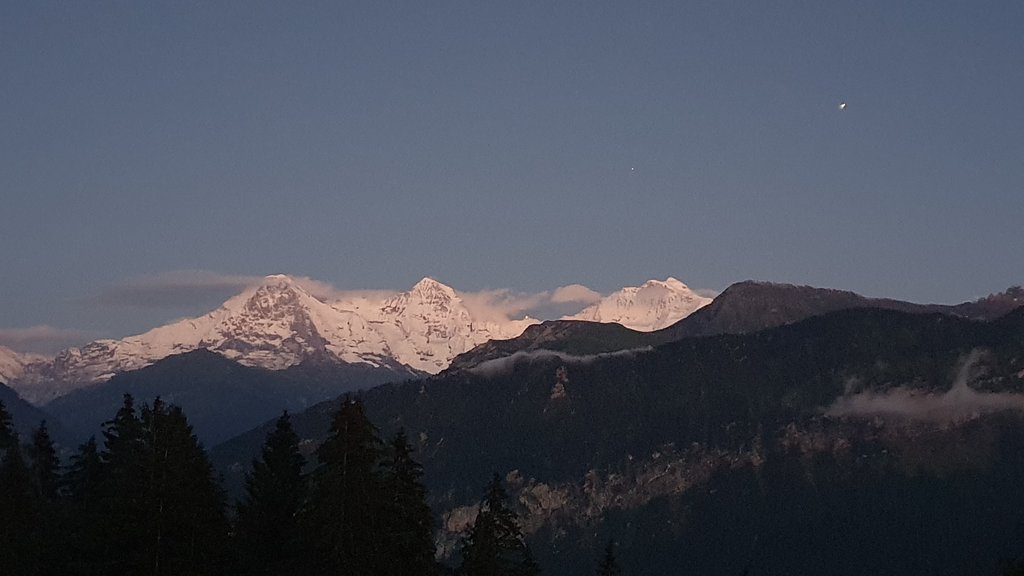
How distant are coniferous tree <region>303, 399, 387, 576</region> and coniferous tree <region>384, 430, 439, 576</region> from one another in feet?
2.52

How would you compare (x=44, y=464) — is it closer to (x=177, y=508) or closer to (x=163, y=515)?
(x=177, y=508)

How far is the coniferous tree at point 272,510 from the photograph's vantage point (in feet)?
300

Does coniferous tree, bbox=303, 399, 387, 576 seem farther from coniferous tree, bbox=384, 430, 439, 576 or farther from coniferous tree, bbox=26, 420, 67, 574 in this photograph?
coniferous tree, bbox=26, 420, 67, 574

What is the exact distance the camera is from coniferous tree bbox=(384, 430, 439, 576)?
82.6m

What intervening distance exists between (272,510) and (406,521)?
15.0m

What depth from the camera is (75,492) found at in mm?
129250

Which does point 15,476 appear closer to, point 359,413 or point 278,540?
point 278,540

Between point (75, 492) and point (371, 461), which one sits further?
point (75, 492)

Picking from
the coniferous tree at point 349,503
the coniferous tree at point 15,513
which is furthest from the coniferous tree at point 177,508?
the coniferous tree at point 15,513

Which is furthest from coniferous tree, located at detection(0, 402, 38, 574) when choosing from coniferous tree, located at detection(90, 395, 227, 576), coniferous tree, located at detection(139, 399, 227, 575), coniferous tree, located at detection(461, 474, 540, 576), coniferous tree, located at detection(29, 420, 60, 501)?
coniferous tree, located at detection(461, 474, 540, 576)

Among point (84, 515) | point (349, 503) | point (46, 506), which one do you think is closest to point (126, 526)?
point (349, 503)

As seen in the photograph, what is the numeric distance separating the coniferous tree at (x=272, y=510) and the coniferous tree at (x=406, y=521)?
23.7 ft

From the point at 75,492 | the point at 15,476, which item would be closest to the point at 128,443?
the point at 15,476

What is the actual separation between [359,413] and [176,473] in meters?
9.66
